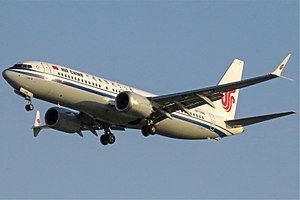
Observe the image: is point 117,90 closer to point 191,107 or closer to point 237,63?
point 191,107

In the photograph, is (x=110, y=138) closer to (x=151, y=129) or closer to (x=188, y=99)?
(x=151, y=129)

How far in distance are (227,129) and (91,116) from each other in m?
10.8

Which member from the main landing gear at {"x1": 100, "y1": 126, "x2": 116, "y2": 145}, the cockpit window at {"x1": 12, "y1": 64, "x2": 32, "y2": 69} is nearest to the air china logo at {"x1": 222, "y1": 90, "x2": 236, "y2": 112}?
the main landing gear at {"x1": 100, "y1": 126, "x2": 116, "y2": 145}

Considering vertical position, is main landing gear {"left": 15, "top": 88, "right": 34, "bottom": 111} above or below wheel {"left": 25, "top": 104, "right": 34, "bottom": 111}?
above

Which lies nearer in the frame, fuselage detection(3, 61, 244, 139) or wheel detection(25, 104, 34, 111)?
wheel detection(25, 104, 34, 111)

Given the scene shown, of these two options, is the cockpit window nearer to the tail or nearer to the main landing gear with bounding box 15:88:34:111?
the main landing gear with bounding box 15:88:34:111

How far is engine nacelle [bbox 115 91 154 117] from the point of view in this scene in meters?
52.6

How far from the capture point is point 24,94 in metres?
51.3

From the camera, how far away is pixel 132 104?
52562mm

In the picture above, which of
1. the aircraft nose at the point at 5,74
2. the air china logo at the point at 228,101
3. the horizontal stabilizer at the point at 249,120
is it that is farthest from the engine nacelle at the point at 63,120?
the air china logo at the point at 228,101

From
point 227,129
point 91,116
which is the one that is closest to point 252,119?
point 227,129

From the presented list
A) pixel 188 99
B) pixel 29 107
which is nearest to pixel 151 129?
pixel 188 99

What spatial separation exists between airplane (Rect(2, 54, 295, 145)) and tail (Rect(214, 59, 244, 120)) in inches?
31.4

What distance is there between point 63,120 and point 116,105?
6.00 m
